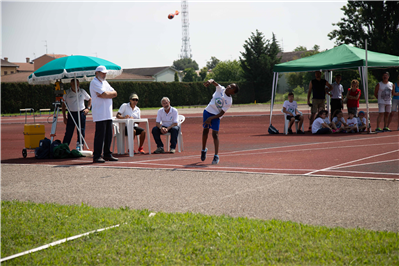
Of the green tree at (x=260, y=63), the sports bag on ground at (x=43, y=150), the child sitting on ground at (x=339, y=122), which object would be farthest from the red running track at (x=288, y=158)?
the green tree at (x=260, y=63)

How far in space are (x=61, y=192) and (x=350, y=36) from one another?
163 feet

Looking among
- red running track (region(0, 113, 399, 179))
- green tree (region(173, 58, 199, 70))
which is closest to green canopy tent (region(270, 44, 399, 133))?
red running track (region(0, 113, 399, 179))

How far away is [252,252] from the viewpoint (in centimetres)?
378

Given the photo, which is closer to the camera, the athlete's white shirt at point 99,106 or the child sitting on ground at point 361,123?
the athlete's white shirt at point 99,106

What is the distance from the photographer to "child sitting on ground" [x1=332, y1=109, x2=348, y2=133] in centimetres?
1613

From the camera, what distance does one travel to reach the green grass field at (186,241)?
3.64 meters

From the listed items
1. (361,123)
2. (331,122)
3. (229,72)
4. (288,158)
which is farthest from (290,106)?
(229,72)

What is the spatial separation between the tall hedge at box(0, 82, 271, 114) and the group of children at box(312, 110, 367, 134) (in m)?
26.4

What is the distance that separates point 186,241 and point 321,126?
42.5ft

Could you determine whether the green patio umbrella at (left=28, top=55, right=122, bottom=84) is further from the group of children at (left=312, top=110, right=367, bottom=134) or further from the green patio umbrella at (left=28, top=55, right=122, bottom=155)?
the group of children at (left=312, top=110, right=367, bottom=134)

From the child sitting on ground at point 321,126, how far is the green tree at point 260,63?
4131 centimetres

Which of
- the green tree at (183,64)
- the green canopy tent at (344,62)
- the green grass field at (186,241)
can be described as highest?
the green tree at (183,64)

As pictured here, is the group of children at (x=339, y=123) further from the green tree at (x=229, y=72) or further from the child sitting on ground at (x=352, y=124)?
the green tree at (x=229, y=72)

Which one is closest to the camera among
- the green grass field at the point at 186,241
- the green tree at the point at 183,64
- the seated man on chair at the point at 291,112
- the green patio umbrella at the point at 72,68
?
the green grass field at the point at 186,241
